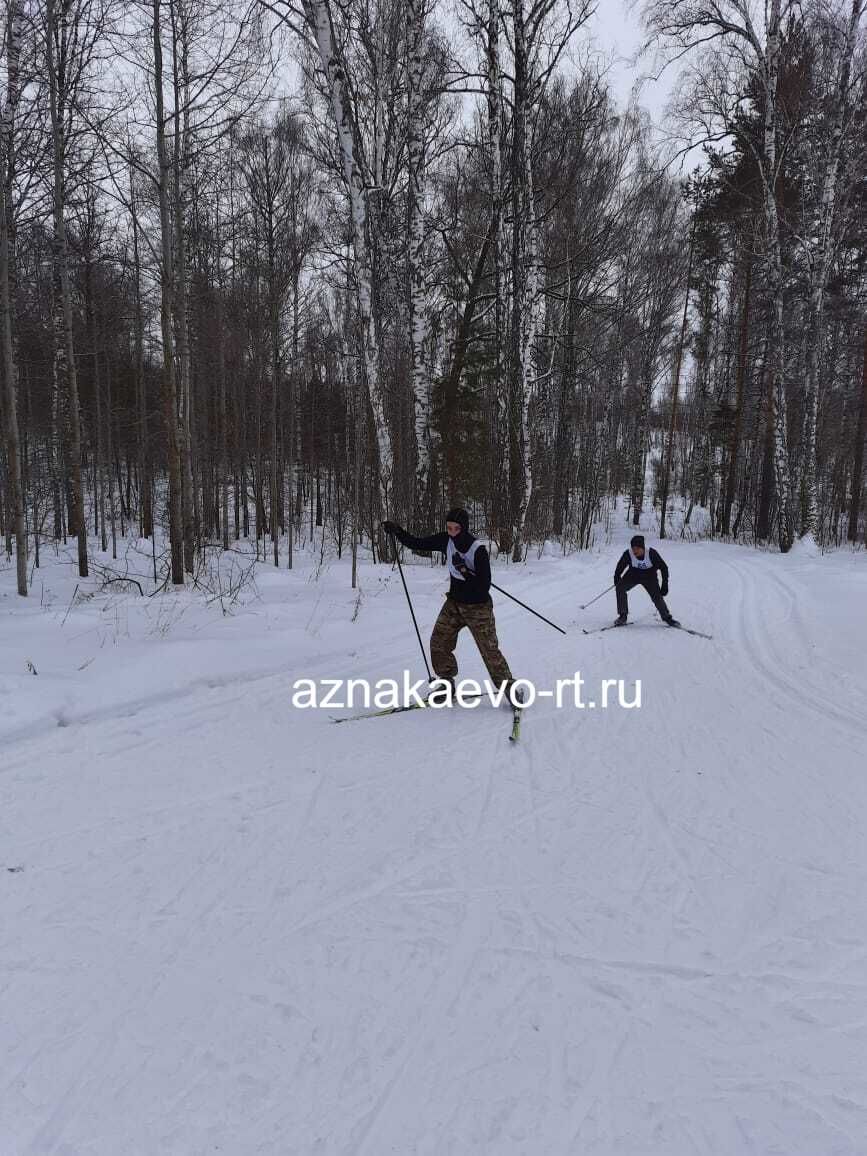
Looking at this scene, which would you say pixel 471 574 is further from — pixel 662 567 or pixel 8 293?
pixel 8 293

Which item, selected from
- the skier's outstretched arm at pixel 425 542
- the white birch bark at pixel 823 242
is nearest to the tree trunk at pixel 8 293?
the skier's outstretched arm at pixel 425 542

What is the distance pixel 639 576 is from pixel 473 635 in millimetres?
4379

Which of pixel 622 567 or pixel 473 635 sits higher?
pixel 622 567

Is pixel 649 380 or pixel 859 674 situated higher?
pixel 649 380

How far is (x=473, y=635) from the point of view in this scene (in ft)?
18.9

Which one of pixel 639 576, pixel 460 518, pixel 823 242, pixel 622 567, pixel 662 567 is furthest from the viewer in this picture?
pixel 823 242

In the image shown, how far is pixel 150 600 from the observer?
9000 millimetres

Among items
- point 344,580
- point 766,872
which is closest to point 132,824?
point 766,872

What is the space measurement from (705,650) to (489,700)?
3412mm

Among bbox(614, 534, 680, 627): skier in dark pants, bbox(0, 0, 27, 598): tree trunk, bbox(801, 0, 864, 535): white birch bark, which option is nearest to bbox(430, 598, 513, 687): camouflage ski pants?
bbox(614, 534, 680, 627): skier in dark pants

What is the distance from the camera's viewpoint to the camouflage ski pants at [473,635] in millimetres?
5750

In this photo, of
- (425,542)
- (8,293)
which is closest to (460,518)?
(425,542)

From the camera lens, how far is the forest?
9.99 metres

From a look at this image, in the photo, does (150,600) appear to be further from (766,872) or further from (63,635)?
(766,872)
